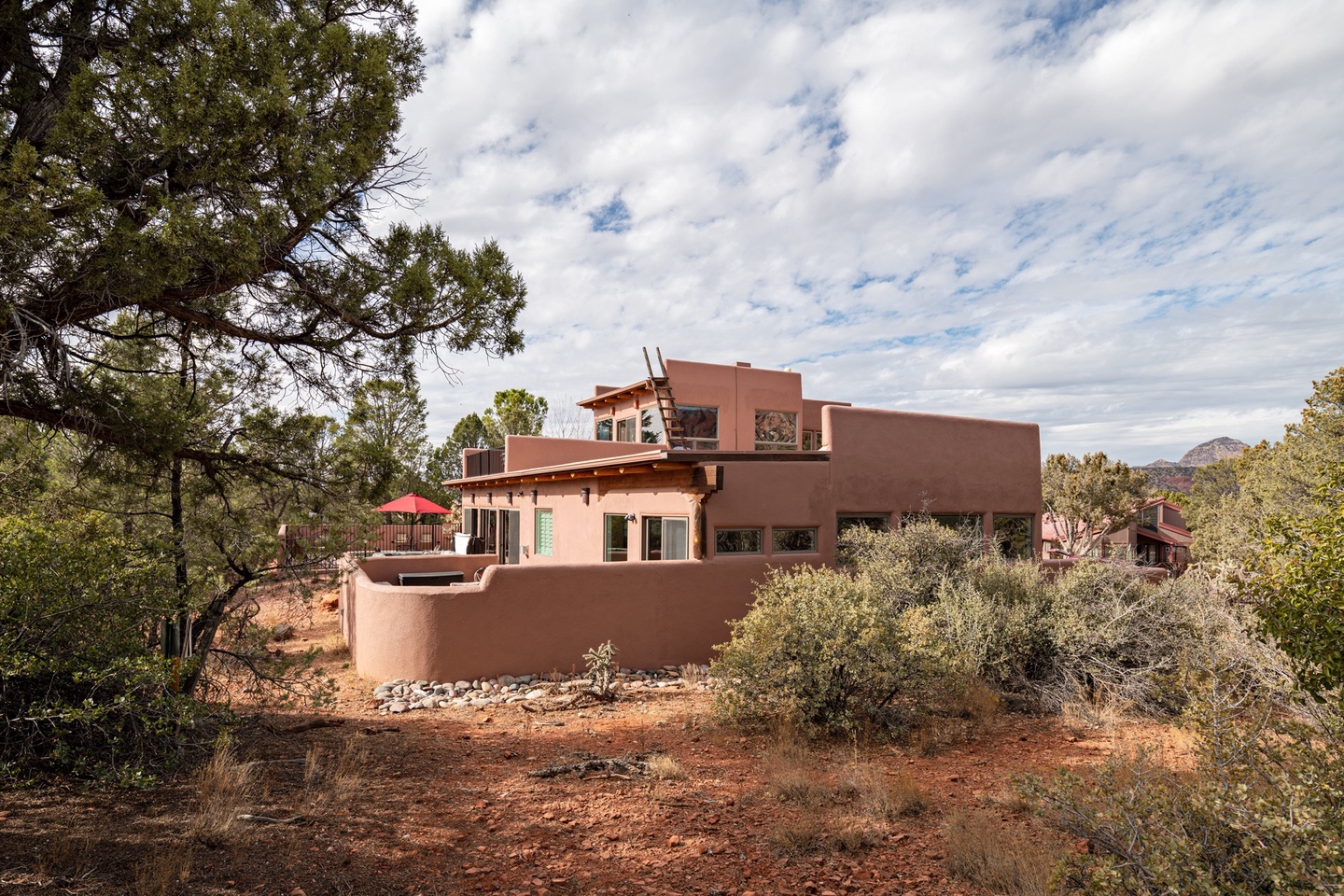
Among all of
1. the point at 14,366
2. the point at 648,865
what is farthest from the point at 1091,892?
the point at 14,366

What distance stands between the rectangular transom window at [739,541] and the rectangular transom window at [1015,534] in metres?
6.42

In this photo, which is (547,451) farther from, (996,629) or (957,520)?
(996,629)

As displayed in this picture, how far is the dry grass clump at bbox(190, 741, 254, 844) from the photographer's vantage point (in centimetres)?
455

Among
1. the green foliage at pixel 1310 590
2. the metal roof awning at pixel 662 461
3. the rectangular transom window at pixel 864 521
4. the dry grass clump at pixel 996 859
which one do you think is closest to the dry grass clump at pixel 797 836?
the dry grass clump at pixel 996 859

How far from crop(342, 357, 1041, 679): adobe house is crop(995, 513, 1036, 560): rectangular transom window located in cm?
3

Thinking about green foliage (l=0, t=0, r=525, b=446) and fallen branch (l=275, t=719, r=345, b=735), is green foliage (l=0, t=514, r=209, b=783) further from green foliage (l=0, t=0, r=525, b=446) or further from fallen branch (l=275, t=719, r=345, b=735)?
fallen branch (l=275, t=719, r=345, b=735)

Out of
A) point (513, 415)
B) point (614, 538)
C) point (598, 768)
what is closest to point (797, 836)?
point (598, 768)

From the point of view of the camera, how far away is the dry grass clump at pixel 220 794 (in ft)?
14.9

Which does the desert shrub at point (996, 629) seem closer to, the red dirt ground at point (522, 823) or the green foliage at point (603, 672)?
the red dirt ground at point (522, 823)

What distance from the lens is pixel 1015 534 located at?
16.0 metres

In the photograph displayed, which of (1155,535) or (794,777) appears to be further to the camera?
(1155,535)

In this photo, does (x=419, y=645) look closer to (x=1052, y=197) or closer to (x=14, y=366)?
(x=14, y=366)

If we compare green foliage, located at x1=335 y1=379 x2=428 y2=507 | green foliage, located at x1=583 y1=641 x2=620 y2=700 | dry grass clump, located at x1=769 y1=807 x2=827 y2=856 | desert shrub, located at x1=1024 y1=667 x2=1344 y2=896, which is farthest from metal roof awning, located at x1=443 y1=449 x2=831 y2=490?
desert shrub, located at x1=1024 y1=667 x2=1344 y2=896

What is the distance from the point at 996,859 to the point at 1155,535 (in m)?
45.3
